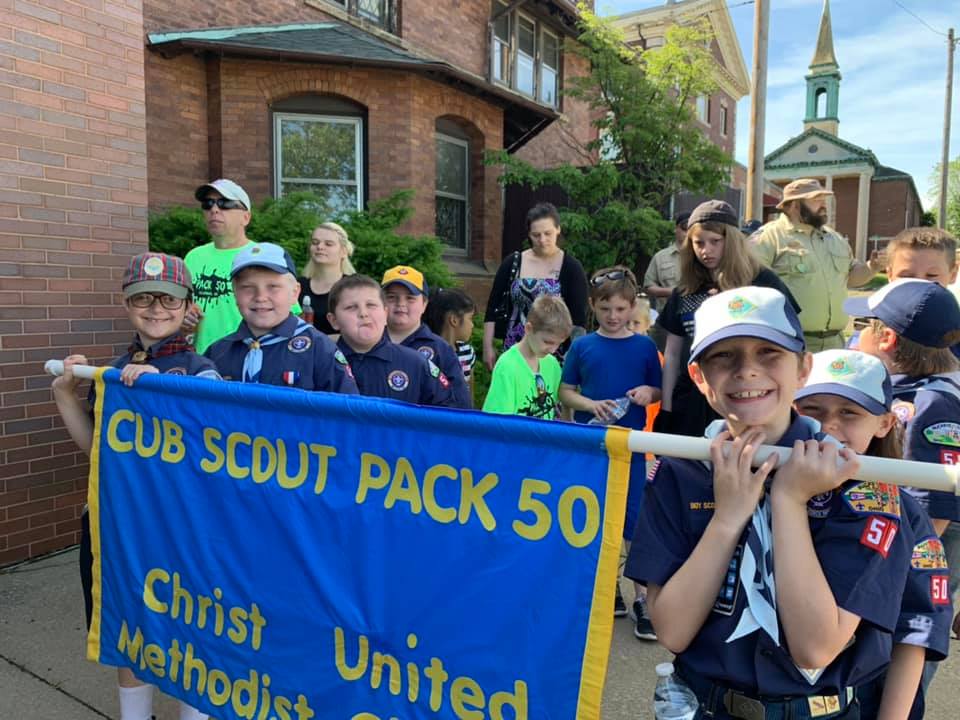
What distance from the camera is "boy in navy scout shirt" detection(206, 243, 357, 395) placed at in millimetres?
2756

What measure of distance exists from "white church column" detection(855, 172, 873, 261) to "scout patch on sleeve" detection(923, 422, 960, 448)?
54.9m

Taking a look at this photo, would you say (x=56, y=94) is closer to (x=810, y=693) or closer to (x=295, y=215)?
(x=295, y=215)

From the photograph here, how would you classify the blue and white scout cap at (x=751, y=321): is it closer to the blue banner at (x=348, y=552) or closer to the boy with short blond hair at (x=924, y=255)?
the blue banner at (x=348, y=552)

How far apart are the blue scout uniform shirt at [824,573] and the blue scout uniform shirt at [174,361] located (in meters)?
1.71

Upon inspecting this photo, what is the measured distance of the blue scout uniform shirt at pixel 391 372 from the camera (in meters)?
3.07

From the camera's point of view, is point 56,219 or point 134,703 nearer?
point 134,703

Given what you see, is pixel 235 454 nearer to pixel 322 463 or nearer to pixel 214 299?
pixel 322 463

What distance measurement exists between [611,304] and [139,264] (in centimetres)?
215

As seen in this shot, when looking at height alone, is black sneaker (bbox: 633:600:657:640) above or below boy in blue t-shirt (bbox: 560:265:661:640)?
below

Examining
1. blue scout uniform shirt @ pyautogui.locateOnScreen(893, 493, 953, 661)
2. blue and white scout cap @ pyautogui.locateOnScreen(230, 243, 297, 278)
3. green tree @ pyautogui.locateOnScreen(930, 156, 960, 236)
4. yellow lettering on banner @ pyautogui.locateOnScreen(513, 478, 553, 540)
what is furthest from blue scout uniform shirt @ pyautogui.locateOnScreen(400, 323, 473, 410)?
green tree @ pyautogui.locateOnScreen(930, 156, 960, 236)

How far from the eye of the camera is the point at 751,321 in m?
1.44

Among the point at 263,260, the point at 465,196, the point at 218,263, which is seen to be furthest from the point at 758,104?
the point at 263,260

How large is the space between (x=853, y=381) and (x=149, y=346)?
2.32 meters

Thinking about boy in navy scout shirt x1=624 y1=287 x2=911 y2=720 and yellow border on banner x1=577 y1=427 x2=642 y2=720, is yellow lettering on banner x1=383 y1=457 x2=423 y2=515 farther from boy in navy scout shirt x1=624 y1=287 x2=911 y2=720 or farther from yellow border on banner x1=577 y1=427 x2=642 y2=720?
boy in navy scout shirt x1=624 y1=287 x2=911 y2=720
